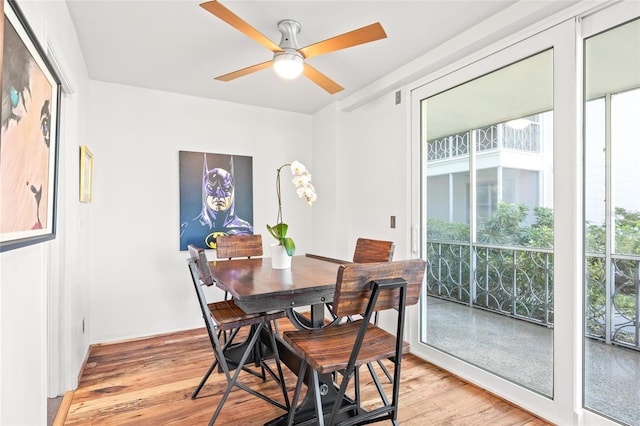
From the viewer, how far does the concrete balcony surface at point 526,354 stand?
1755 millimetres

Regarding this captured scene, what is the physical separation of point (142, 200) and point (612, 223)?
3690 millimetres

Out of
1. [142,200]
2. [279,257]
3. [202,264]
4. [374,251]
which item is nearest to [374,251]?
[374,251]

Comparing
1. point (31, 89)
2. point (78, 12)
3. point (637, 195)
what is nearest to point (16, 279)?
point (31, 89)

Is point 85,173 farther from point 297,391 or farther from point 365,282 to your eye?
point 365,282

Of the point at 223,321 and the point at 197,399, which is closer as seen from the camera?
the point at 223,321

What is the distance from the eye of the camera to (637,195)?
5.48 feet

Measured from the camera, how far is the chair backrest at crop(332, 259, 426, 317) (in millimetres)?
1364

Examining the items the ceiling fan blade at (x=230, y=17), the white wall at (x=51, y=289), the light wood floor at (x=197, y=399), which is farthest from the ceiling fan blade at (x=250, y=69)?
the light wood floor at (x=197, y=399)

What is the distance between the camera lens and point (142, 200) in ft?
11.1

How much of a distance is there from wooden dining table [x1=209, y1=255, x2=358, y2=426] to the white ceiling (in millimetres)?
1616

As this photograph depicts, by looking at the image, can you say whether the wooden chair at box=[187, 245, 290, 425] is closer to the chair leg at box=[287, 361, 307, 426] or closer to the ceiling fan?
the chair leg at box=[287, 361, 307, 426]

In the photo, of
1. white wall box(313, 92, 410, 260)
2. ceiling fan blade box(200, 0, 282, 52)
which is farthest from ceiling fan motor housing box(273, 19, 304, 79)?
white wall box(313, 92, 410, 260)

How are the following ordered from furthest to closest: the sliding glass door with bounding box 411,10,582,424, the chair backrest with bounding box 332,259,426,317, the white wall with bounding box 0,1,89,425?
1. the sliding glass door with bounding box 411,10,582,424
2. the chair backrest with bounding box 332,259,426,317
3. the white wall with bounding box 0,1,89,425

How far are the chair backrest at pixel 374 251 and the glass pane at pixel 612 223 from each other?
1109 millimetres
